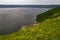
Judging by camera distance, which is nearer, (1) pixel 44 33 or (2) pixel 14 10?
(1) pixel 44 33

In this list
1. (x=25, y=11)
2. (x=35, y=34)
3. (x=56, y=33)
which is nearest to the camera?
(x=56, y=33)

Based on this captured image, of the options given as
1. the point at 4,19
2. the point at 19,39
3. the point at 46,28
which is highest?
the point at 46,28

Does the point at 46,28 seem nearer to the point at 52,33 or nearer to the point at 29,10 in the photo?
the point at 52,33

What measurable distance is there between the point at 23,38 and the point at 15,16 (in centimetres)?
1311

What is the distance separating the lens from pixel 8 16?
21.6m

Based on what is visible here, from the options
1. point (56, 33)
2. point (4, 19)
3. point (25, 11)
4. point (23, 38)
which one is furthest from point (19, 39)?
point (25, 11)

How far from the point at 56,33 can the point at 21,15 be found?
1442 centimetres

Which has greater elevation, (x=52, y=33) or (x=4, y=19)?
(x=52, y=33)

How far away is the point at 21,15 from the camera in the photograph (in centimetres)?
2205

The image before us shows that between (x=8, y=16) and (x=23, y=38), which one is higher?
(x=23, y=38)

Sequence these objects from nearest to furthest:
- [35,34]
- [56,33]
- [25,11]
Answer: [56,33] → [35,34] → [25,11]

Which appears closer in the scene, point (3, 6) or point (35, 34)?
point (35, 34)

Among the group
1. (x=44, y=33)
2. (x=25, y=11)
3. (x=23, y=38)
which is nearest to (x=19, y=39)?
(x=23, y=38)

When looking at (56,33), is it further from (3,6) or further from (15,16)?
(3,6)
